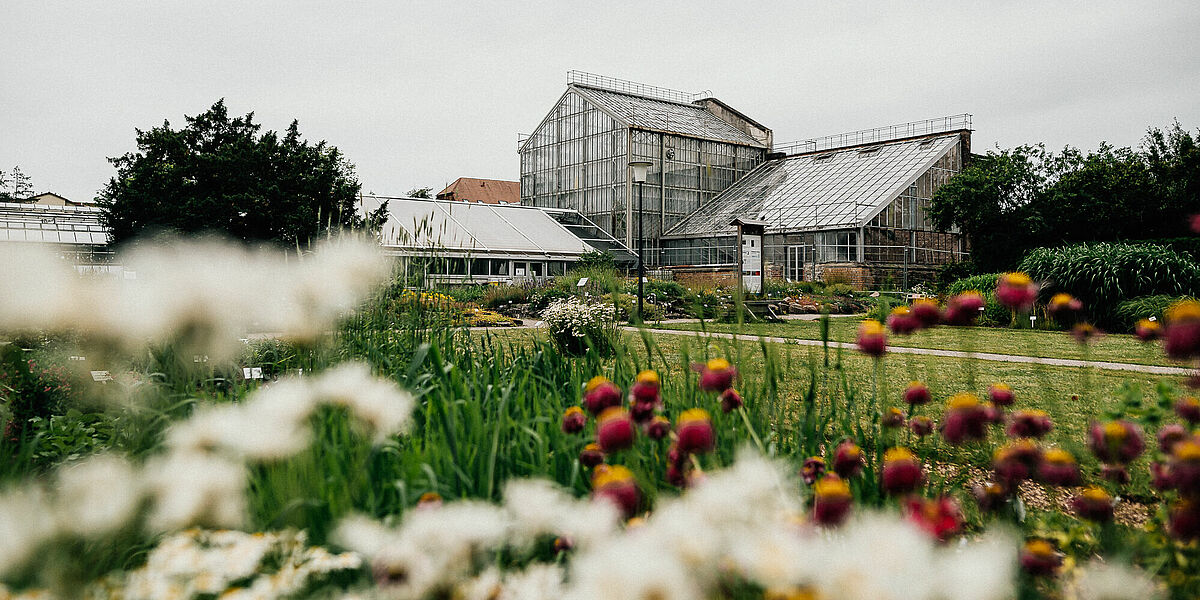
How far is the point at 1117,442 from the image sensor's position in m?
1.42

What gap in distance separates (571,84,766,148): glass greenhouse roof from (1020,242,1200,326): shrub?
21.0m

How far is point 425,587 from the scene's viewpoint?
3.71 feet

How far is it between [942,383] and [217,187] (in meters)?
18.3

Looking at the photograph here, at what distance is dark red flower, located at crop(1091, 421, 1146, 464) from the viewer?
1.42 m

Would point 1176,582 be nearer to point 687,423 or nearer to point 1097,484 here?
point 687,423

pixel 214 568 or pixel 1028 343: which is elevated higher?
pixel 214 568

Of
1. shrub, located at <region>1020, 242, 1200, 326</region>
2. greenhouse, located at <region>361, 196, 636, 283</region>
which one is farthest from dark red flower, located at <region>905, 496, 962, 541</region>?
greenhouse, located at <region>361, 196, 636, 283</region>

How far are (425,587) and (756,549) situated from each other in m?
0.50

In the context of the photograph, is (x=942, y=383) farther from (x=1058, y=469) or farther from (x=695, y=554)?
(x=695, y=554)

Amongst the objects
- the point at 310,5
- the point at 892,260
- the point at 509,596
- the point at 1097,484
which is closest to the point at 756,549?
the point at 509,596

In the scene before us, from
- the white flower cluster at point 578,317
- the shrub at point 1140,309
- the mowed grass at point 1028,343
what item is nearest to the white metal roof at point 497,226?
the mowed grass at point 1028,343

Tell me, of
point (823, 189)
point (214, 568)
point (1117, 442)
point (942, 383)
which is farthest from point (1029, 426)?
point (823, 189)

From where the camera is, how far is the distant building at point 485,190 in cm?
5422

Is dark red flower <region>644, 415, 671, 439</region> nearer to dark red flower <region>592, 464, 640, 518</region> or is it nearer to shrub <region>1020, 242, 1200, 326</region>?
dark red flower <region>592, 464, 640, 518</region>
